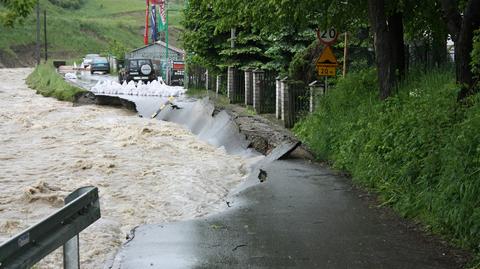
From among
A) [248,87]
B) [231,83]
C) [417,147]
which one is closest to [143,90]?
[231,83]

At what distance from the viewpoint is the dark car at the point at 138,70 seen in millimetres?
45922

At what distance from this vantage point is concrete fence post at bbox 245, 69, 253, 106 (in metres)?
24.9

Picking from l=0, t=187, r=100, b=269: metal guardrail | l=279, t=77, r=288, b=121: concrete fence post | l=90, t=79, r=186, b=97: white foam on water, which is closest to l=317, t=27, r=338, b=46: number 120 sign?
l=279, t=77, r=288, b=121: concrete fence post

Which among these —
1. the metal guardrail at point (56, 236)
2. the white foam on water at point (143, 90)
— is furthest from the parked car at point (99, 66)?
the metal guardrail at point (56, 236)

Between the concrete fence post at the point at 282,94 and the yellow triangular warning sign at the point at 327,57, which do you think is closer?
the yellow triangular warning sign at the point at 327,57

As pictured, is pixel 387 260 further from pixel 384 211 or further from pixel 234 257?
pixel 384 211

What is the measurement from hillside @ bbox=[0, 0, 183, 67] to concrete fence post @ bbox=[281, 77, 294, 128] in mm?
65648

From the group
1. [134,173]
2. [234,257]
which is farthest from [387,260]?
[134,173]

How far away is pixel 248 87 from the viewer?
81.8 feet

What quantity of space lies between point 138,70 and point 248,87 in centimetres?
2250

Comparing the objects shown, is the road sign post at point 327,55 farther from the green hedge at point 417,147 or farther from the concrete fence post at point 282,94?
the concrete fence post at point 282,94

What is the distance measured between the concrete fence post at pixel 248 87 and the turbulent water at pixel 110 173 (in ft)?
11.4

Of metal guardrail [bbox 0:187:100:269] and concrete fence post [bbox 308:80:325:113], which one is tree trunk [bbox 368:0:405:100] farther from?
metal guardrail [bbox 0:187:100:269]

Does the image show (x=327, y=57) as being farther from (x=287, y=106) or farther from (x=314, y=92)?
(x=287, y=106)
